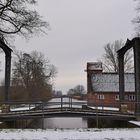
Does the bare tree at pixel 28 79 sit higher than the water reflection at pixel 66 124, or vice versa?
the bare tree at pixel 28 79

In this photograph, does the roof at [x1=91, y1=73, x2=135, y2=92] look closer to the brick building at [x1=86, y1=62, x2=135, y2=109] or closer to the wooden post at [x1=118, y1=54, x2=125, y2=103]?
the brick building at [x1=86, y1=62, x2=135, y2=109]

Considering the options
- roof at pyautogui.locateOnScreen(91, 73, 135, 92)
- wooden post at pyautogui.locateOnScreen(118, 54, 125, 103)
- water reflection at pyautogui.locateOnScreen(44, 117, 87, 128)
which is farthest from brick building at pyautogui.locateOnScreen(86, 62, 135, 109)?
wooden post at pyautogui.locateOnScreen(118, 54, 125, 103)

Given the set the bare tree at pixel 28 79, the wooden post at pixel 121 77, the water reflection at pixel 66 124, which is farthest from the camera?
the bare tree at pixel 28 79

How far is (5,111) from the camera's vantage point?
79.8ft

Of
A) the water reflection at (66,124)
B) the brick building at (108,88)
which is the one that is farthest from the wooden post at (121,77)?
the brick building at (108,88)

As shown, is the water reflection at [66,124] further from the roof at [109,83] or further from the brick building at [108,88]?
the roof at [109,83]

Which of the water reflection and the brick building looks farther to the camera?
the brick building

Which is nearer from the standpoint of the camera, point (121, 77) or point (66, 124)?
point (121, 77)

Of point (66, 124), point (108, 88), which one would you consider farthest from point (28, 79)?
point (66, 124)

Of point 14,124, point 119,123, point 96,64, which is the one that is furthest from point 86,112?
point 96,64

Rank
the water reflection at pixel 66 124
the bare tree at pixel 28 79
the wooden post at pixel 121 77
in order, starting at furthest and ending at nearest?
the bare tree at pixel 28 79
the wooden post at pixel 121 77
the water reflection at pixel 66 124

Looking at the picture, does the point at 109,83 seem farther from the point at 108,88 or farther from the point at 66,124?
the point at 66,124

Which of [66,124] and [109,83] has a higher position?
[109,83]

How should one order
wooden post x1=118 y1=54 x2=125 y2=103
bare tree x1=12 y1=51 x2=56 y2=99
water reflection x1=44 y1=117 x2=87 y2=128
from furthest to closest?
bare tree x1=12 y1=51 x2=56 y2=99 < wooden post x1=118 y1=54 x2=125 y2=103 < water reflection x1=44 y1=117 x2=87 y2=128
